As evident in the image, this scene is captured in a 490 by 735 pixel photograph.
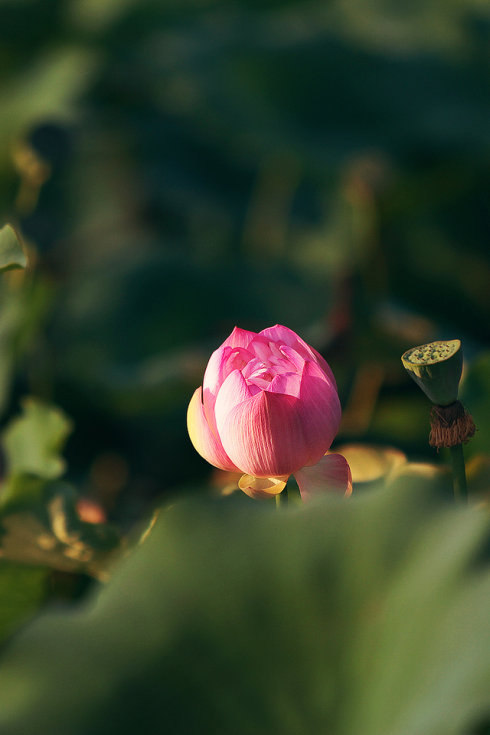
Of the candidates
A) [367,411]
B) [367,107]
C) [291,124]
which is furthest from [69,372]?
[367,107]

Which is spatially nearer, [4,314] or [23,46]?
[4,314]

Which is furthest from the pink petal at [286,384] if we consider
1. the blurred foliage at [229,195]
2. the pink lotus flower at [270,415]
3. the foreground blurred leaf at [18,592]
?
the blurred foliage at [229,195]

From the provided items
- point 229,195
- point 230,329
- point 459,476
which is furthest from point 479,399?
point 229,195

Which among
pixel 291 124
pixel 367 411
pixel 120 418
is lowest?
pixel 120 418

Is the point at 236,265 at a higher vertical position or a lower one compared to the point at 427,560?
lower

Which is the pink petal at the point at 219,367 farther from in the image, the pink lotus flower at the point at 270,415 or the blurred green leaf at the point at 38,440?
the blurred green leaf at the point at 38,440

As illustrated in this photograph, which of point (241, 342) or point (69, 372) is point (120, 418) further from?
point (241, 342)

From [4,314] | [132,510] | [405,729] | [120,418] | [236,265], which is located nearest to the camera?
[405,729]

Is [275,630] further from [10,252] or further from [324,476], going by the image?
[10,252]
